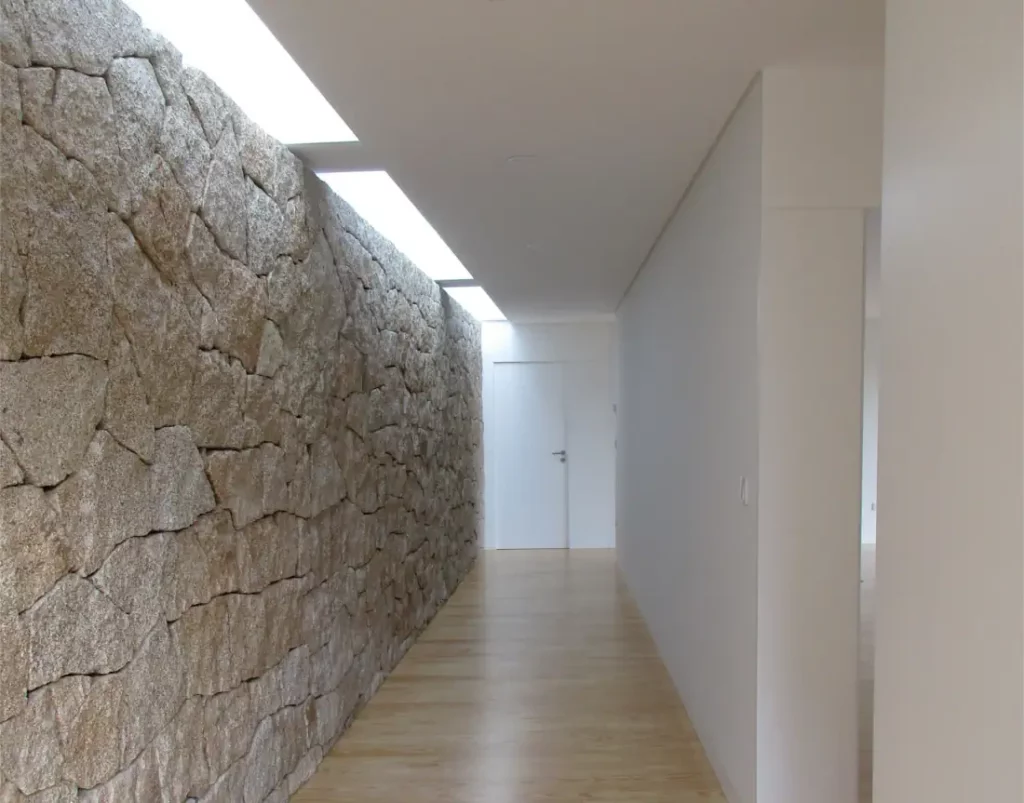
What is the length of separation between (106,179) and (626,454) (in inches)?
182

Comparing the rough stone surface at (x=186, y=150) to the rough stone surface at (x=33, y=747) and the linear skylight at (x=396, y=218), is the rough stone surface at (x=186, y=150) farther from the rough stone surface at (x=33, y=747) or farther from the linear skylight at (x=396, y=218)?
the rough stone surface at (x=33, y=747)

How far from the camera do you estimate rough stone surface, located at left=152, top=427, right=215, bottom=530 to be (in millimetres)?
1630

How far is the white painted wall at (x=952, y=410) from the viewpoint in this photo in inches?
34.9

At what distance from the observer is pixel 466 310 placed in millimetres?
6500

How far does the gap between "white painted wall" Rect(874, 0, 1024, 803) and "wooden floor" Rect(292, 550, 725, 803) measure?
1.53 metres

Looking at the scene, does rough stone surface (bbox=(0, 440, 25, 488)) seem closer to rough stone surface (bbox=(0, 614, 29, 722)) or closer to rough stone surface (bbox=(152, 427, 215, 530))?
rough stone surface (bbox=(0, 614, 29, 722))

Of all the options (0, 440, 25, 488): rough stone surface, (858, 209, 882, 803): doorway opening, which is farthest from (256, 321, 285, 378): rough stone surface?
(858, 209, 882, 803): doorway opening

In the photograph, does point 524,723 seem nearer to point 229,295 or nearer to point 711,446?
point 711,446

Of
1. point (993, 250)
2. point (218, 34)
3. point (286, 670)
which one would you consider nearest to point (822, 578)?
point (993, 250)

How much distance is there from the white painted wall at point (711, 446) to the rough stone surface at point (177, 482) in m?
1.50

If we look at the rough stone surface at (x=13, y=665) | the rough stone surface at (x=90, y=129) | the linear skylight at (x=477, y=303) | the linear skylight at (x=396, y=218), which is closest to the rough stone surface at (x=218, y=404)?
the rough stone surface at (x=90, y=129)

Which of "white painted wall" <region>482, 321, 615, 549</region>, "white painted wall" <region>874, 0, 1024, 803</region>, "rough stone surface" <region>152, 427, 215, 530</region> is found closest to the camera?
"white painted wall" <region>874, 0, 1024, 803</region>

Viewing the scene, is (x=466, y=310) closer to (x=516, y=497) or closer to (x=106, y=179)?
(x=516, y=497)

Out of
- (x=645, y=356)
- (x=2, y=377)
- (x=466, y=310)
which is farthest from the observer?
(x=466, y=310)
